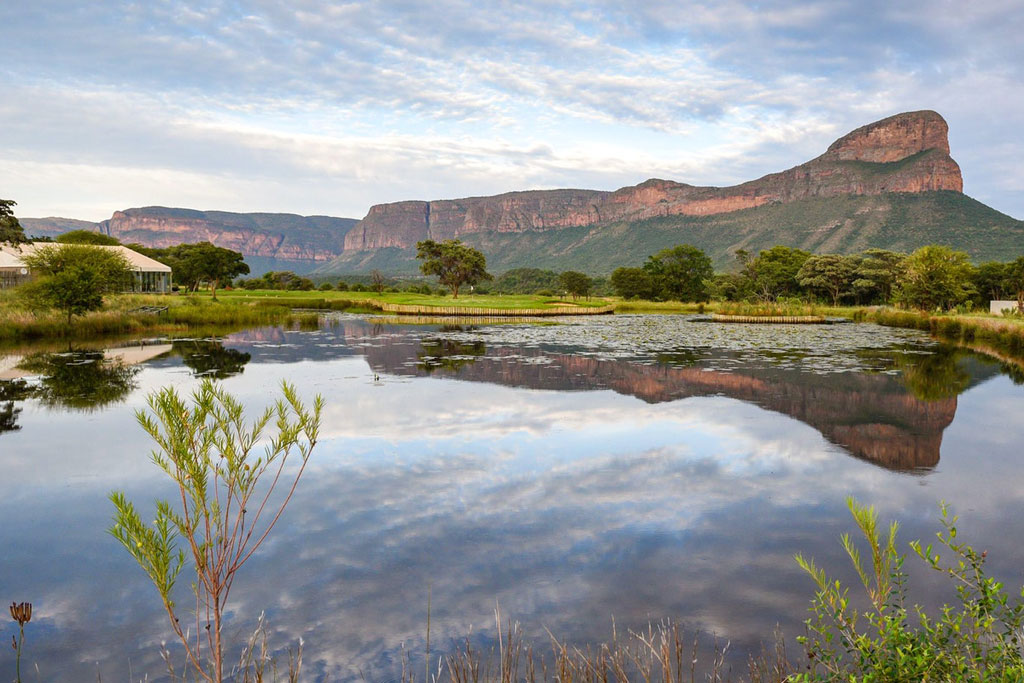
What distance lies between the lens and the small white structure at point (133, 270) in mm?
51219

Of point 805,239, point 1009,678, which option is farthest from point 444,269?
point 805,239

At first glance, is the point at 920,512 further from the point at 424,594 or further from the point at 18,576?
the point at 18,576

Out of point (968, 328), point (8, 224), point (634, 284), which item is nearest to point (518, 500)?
point (8, 224)

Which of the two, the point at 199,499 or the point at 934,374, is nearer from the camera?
the point at 199,499

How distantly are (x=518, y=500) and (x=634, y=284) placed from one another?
8850 centimetres

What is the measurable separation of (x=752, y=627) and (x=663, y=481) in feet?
13.8

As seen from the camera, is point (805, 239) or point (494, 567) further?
point (805, 239)

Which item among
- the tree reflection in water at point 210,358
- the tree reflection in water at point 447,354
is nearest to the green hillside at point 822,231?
the tree reflection in water at point 447,354

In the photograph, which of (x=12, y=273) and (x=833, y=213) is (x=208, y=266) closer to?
(x=12, y=273)

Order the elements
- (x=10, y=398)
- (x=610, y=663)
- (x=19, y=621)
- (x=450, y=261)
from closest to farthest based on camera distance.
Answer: (x=19, y=621), (x=610, y=663), (x=10, y=398), (x=450, y=261)

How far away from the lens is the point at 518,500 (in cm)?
845

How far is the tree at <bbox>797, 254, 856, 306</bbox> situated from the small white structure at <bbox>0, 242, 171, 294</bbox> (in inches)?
2922

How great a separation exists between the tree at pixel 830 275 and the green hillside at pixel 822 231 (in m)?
33.8

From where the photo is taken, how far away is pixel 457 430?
12.6m
